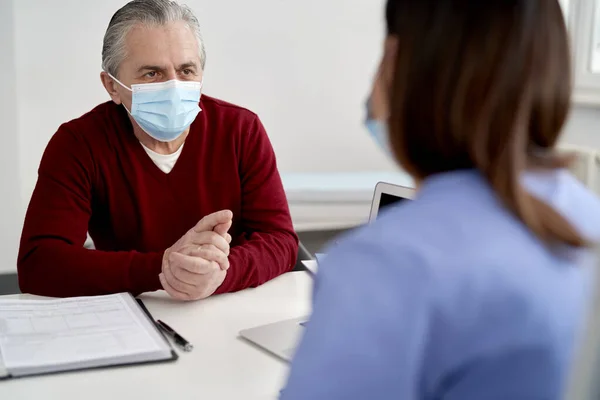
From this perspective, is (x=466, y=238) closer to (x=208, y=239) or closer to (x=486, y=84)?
(x=486, y=84)

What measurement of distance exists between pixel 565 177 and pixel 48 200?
4.15 ft

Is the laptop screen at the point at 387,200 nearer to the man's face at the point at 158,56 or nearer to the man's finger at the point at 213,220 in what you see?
the man's finger at the point at 213,220

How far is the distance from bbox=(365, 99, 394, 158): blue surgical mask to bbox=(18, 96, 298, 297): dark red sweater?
2.18ft

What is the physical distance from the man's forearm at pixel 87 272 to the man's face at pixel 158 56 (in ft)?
1.54

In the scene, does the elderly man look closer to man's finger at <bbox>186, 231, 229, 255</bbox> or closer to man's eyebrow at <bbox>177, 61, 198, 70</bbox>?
man's eyebrow at <bbox>177, 61, 198, 70</bbox>

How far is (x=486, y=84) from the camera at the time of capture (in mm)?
605

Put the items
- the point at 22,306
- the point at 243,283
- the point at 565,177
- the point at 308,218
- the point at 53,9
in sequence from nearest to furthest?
the point at 565,177, the point at 22,306, the point at 243,283, the point at 53,9, the point at 308,218

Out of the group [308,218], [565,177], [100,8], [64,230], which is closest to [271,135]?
[308,218]

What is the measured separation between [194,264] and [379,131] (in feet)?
2.00

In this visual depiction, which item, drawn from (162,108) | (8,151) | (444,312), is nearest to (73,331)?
(162,108)

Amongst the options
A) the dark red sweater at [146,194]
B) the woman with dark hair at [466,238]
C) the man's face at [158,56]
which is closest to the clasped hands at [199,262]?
the dark red sweater at [146,194]

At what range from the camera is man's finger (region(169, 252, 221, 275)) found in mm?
1337

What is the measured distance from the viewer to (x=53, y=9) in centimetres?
273

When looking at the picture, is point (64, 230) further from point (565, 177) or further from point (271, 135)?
point (271, 135)
